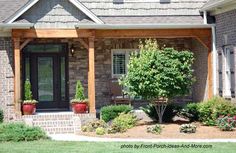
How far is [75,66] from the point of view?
21.9 m

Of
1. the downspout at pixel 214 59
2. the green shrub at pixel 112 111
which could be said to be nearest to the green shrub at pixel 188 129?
the green shrub at pixel 112 111

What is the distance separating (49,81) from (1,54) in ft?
8.34

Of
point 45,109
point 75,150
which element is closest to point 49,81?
point 45,109

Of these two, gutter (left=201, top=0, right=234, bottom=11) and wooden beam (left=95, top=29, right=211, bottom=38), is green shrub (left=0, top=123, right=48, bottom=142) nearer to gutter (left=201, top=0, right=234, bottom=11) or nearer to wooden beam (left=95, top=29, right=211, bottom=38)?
wooden beam (left=95, top=29, right=211, bottom=38)

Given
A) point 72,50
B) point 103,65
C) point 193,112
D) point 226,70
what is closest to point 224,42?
point 226,70

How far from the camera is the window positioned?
72.7 feet

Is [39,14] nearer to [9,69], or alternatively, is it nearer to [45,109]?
[9,69]

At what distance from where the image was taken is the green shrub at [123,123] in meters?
16.5

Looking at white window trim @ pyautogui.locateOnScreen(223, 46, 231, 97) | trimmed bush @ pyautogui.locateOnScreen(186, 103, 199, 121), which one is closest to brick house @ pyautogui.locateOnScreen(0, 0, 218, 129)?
white window trim @ pyautogui.locateOnScreen(223, 46, 231, 97)

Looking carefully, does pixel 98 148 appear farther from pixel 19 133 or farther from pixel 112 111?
pixel 112 111

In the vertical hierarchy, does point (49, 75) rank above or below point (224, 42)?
below

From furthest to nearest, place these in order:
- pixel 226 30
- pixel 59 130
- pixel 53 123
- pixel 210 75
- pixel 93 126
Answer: pixel 210 75 → pixel 226 30 → pixel 53 123 → pixel 59 130 → pixel 93 126

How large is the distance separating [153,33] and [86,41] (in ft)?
8.14

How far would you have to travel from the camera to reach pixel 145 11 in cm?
2119
